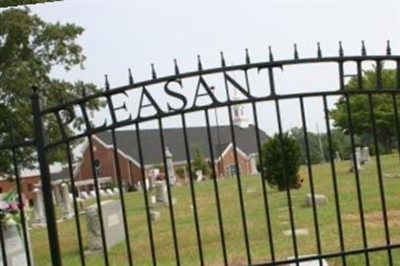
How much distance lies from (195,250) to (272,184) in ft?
34.0

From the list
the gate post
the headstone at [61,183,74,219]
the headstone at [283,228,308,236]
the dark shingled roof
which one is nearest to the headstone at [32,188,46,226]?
the headstone at [61,183,74,219]

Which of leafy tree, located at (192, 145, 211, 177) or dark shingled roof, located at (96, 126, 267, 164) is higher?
dark shingled roof, located at (96, 126, 267, 164)

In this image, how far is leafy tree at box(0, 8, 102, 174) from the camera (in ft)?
66.4

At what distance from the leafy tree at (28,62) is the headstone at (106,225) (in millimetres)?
7061

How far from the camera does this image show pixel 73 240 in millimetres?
14375

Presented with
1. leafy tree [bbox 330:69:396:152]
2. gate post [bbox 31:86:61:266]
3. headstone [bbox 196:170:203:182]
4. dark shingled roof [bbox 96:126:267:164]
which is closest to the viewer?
gate post [bbox 31:86:61:266]

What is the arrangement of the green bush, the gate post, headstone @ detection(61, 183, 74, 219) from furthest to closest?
headstone @ detection(61, 183, 74, 219) < the green bush < the gate post

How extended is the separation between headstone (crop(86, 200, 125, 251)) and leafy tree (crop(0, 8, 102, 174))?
23.2 ft

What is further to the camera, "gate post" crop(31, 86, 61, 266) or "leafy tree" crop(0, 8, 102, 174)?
"leafy tree" crop(0, 8, 102, 174)

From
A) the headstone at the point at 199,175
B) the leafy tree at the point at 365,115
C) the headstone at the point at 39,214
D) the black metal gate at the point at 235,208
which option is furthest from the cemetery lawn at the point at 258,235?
the headstone at the point at 199,175

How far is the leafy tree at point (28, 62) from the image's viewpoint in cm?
2023

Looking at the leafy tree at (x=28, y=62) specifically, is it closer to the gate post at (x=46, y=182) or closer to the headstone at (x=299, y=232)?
the headstone at (x=299, y=232)

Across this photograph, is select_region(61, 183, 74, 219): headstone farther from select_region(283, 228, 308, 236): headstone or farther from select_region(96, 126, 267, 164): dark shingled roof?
select_region(96, 126, 267, 164): dark shingled roof

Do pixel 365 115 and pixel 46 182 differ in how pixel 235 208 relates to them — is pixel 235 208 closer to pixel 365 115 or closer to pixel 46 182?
pixel 365 115
